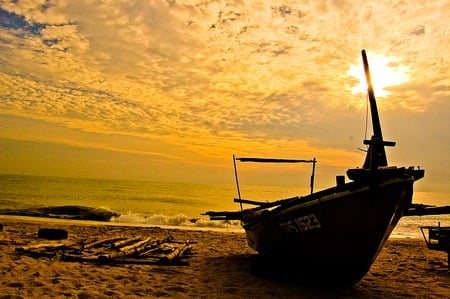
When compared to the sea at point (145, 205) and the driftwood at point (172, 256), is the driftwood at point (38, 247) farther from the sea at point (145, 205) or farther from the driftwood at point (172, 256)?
the sea at point (145, 205)

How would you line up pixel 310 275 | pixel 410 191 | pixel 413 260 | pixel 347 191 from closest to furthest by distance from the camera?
pixel 347 191 < pixel 410 191 < pixel 310 275 < pixel 413 260

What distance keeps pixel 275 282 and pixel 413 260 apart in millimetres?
8243

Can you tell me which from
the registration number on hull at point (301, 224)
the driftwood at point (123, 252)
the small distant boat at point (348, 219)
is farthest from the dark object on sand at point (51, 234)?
the registration number on hull at point (301, 224)

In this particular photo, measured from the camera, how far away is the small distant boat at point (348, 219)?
7004mm

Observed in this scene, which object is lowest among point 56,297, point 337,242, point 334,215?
point 56,297

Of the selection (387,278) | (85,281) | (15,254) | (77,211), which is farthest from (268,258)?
(77,211)

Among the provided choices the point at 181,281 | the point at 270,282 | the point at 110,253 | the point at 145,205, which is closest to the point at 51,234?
the point at 110,253

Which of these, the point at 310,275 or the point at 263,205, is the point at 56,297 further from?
the point at 263,205

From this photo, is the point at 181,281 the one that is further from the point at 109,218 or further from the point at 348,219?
the point at 109,218

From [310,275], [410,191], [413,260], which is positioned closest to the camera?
[410,191]

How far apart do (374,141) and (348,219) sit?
5.66 ft

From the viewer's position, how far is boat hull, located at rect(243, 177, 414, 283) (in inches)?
278

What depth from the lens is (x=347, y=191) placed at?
7316 mm

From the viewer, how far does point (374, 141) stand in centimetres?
750
